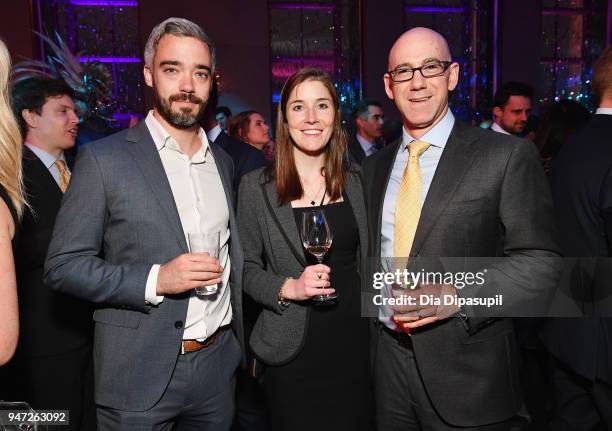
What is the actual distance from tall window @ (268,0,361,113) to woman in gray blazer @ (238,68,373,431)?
681 centimetres

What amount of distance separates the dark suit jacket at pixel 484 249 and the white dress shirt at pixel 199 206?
0.76 metres

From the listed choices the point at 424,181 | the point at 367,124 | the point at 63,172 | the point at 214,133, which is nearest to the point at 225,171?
the point at 424,181

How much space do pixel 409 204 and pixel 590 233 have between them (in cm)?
103

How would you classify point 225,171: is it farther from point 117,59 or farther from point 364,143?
point 117,59

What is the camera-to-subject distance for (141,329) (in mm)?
1779

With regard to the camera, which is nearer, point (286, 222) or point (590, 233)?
point (286, 222)

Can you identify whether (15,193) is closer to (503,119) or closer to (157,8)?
(503,119)

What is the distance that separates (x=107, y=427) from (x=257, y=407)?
5.06ft

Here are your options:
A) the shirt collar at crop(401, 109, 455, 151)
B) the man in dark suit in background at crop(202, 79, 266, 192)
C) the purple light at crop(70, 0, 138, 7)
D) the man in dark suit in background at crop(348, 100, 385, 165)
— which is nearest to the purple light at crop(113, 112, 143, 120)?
the purple light at crop(70, 0, 138, 7)

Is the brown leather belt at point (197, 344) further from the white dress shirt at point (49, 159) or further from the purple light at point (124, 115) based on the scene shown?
the purple light at point (124, 115)

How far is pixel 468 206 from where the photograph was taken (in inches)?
68.5

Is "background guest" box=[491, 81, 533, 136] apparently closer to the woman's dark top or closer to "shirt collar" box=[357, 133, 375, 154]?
"shirt collar" box=[357, 133, 375, 154]

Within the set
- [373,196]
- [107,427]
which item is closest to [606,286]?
[373,196]

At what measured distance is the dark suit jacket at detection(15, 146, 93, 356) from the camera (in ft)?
7.26
